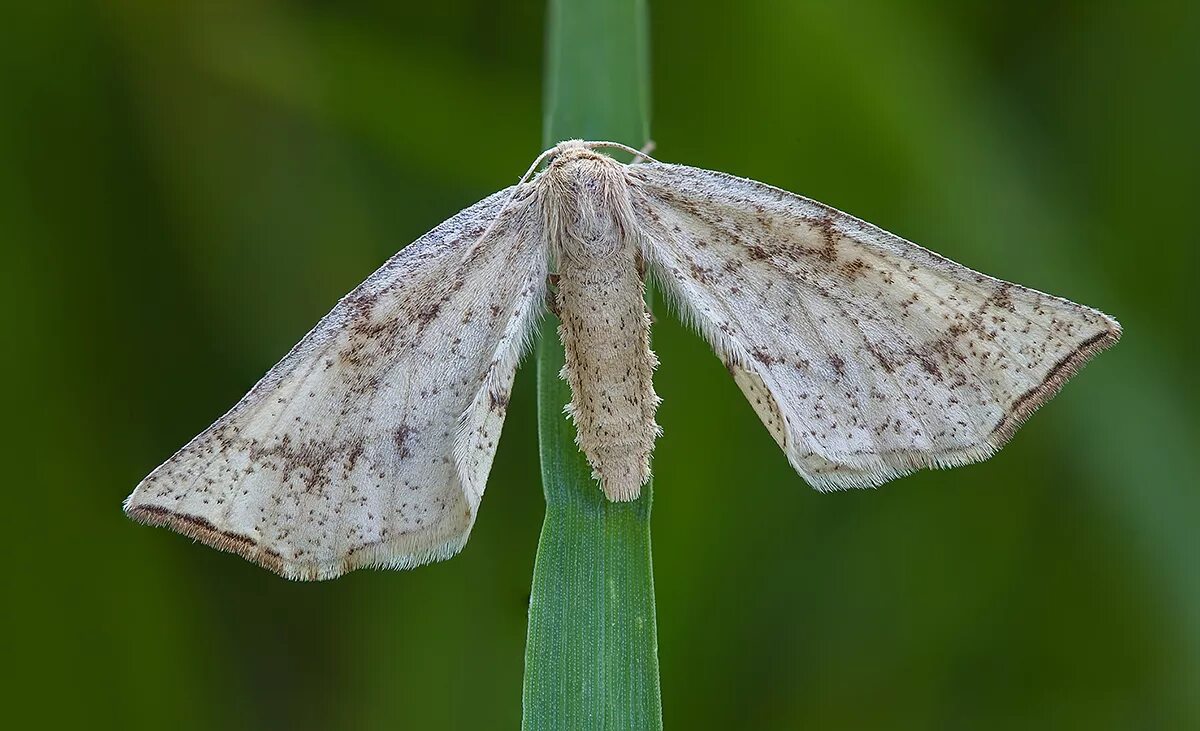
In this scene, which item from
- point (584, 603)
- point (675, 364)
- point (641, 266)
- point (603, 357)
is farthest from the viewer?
point (675, 364)

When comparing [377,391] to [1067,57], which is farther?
[1067,57]

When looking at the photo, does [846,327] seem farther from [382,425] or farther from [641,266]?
[382,425]

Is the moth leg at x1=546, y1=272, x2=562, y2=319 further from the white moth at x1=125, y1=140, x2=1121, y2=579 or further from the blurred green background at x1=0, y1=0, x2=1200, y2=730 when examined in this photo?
the blurred green background at x1=0, y1=0, x2=1200, y2=730

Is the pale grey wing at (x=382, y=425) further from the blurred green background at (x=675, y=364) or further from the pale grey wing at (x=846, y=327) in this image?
the blurred green background at (x=675, y=364)

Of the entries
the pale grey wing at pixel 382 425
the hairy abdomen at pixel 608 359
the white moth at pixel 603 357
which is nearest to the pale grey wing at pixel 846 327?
the white moth at pixel 603 357

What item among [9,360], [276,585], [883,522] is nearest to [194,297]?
[9,360]

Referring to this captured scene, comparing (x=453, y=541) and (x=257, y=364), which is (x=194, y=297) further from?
(x=453, y=541)

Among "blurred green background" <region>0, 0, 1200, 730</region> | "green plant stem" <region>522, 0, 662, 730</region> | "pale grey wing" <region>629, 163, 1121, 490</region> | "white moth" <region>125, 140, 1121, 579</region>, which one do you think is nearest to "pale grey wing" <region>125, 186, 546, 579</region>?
"white moth" <region>125, 140, 1121, 579</region>

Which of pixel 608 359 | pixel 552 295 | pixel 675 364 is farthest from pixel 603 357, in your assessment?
pixel 675 364
